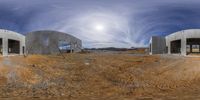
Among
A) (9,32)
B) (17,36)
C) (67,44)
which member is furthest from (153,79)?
(67,44)

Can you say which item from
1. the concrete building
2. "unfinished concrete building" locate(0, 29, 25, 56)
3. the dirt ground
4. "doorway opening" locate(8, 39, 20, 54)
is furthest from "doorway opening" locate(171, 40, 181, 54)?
the dirt ground

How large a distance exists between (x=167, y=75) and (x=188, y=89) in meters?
3.86

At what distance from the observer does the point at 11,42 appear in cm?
5328

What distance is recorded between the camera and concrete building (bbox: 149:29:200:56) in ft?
140

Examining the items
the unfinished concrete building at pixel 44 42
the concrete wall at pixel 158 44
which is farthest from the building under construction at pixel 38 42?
the concrete wall at pixel 158 44

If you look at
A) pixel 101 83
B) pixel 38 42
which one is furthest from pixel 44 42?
pixel 101 83

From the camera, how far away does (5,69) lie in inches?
784

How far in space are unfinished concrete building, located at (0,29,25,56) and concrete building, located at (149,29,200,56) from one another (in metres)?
23.0

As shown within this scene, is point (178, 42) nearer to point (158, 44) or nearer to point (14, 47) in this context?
point (158, 44)

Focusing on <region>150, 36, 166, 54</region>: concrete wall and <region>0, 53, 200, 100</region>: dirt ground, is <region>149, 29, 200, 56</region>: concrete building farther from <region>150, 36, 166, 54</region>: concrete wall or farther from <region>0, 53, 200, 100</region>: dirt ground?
<region>0, 53, 200, 100</region>: dirt ground

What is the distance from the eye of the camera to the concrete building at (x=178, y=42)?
4281 cm

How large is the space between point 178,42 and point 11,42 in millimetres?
28374

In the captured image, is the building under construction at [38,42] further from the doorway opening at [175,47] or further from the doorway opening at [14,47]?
the doorway opening at [175,47]

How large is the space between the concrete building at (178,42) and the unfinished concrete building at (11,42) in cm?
2298
